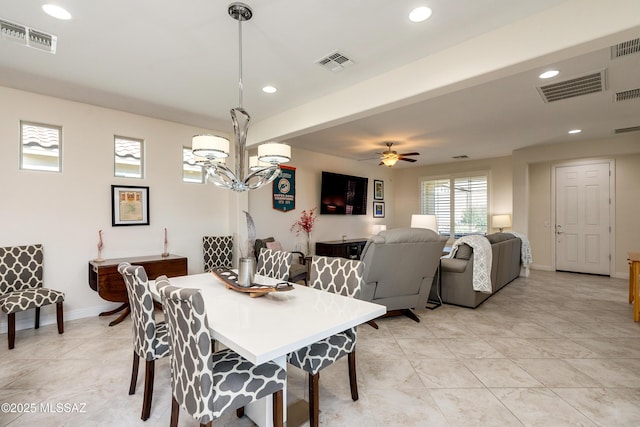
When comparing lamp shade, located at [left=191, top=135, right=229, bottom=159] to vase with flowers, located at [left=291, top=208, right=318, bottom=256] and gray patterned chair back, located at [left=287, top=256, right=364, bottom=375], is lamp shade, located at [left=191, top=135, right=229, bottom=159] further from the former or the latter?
vase with flowers, located at [left=291, top=208, right=318, bottom=256]

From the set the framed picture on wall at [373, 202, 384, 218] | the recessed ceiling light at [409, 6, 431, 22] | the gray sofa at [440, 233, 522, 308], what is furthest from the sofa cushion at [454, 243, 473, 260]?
the framed picture on wall at [373, 202, 384, 218]

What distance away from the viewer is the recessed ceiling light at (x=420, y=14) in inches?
81.7

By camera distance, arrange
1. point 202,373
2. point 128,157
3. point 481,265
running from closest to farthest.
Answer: point 202,373 < point 481,265 < point 128,157

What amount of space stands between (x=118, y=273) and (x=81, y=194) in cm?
115

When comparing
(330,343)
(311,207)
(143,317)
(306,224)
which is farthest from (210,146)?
(311,207)

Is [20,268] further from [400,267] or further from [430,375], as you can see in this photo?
[430,375]

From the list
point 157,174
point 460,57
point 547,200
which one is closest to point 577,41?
point 460,57

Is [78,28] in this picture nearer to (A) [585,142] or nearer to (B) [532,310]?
(B) [532,310]

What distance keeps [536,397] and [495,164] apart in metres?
6.31

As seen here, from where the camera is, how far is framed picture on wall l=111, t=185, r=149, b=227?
397 cm

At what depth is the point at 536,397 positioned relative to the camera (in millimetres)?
2119

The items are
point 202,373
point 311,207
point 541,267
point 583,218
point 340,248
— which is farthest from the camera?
point 541,267

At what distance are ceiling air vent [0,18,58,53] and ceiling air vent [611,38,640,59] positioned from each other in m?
4.61

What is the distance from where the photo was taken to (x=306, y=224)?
630 cm
